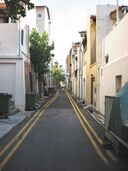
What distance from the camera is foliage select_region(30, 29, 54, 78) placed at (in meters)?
42.9

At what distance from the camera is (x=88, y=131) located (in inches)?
710

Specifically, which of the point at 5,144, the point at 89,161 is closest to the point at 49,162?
the point at 89,161

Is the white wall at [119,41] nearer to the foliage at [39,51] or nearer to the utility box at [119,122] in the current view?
the utility box at [119,122]

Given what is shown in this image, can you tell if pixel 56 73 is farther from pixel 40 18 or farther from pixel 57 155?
pixel 57 155

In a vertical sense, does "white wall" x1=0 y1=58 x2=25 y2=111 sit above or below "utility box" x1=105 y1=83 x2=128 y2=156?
above

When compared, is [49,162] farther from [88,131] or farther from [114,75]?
[114,75]

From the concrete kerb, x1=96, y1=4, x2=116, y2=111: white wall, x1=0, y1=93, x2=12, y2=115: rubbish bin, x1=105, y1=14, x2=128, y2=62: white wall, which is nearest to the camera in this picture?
x1=105, y1=14, x2=128, y2=62: white wall

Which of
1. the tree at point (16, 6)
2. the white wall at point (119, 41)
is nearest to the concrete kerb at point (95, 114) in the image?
the white wall at point (119, 41)

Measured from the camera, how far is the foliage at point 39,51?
141 ft

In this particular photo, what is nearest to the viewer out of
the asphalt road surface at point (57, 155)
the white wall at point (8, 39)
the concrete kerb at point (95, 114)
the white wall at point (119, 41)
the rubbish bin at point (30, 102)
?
the asphalt road surface at point (57, 155)

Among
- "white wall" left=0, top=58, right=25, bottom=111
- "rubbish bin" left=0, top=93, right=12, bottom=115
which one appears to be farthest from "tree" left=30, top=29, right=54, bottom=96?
"rubbish bin" left=0, top=93, right=12, bottom=115

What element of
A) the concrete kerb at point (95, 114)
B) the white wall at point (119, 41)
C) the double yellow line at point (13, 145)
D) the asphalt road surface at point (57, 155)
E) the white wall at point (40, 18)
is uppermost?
the white wall at point (40, 18)

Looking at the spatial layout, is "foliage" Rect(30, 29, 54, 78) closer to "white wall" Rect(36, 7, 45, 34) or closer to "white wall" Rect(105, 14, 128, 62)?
"white wall" Rect(105, 14, 128, 62)

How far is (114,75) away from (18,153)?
11.4 metres
